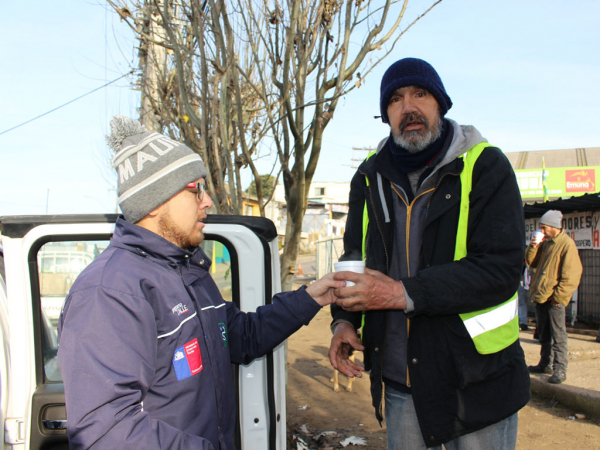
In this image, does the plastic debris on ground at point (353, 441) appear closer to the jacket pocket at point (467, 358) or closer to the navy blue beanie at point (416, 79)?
the jacket pocket at point (467, 358)

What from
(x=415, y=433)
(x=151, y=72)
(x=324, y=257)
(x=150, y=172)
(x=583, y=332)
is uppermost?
(x=151, y=72)

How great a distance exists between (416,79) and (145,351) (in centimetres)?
157

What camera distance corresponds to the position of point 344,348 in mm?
2346

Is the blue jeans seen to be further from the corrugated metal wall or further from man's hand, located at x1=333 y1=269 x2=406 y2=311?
the corrugated metal wall

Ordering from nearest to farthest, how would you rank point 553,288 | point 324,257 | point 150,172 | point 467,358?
point 150,172
point 467,358
point 553,288
point 324,257

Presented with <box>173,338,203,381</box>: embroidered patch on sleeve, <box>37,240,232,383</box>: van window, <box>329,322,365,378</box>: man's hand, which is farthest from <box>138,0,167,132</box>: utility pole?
<box>173,338,203,381</box>: embroidered patch on sleeve

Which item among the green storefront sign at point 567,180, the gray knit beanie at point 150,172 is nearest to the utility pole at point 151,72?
the gray knit beanie at point 150,172

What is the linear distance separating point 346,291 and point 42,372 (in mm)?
1446

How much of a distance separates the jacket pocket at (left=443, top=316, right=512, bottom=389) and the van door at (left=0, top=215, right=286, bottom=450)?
0.82 metres

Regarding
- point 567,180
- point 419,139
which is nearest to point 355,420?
point 419,139

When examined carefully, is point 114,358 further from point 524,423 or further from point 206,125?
point 524,423

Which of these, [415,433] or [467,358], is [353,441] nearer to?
[415,433]

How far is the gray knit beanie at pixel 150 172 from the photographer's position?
68.3 inches

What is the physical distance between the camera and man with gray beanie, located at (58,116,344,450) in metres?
1.35
